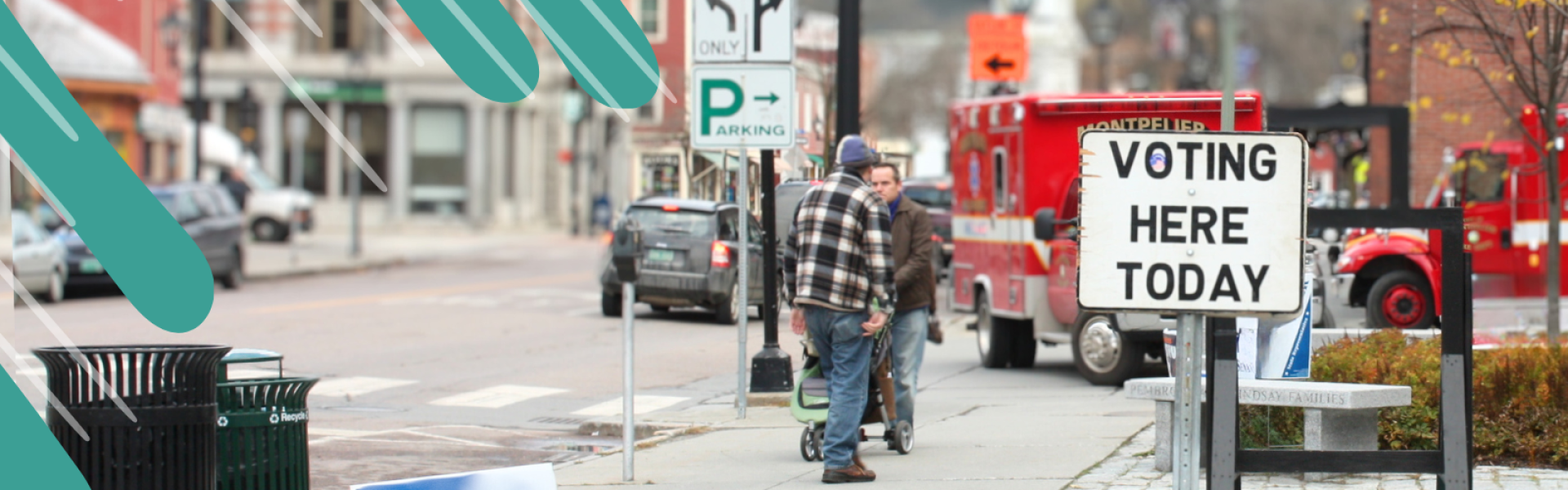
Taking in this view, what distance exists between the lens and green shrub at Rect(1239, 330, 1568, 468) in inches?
346

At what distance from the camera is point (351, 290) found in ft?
88.7

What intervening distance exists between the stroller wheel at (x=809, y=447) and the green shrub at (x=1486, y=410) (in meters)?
2.05

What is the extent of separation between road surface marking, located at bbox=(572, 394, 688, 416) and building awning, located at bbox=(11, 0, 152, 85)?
3070 centimetres

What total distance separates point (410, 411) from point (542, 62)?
167ft

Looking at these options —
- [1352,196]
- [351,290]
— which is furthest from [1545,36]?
[351,290]

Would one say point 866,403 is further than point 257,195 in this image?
No

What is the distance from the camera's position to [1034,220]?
14109 millimetres

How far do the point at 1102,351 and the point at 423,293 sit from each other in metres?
14.3

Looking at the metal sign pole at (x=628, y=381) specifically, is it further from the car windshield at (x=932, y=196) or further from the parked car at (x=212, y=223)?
the car windshield at (x=932, y=196)

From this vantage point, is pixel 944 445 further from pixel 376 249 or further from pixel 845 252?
pixel 376 249

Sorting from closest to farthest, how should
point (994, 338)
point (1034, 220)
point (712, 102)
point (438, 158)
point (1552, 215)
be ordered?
1. point (712, 102)
2. point (1034, 220)
3. point (1552, 215)
4. point (994, 338)
5. point (438, 158)

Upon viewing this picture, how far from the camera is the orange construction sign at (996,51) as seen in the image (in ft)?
77.4

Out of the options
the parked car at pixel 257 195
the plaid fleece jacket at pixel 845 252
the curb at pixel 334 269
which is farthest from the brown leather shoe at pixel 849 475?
the parked car at pixel 257 195
